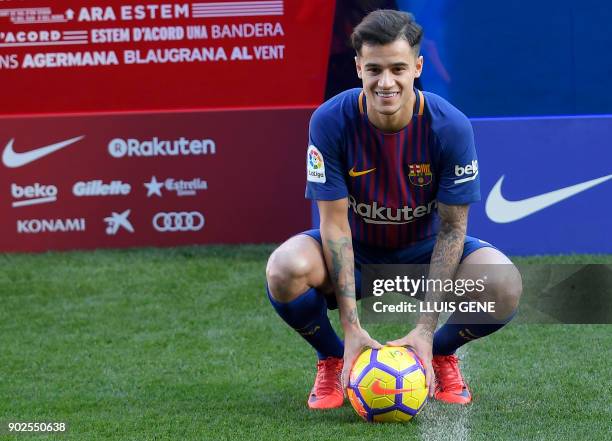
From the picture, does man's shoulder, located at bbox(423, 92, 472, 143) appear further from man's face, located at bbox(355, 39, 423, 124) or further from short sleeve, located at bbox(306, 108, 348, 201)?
short sleeve, located at bbox(306, 108, 348, 201)

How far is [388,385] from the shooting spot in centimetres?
381

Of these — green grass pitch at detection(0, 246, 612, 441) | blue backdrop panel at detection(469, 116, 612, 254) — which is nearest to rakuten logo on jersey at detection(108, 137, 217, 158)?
green grass pitch at detection(0, 246, 612, 441)

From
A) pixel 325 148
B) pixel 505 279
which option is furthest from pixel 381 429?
pixel 325 148

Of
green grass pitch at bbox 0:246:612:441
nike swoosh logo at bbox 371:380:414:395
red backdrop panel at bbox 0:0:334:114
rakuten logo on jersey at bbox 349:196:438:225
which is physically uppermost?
red backdrop panel at bbox 0:0:334:114

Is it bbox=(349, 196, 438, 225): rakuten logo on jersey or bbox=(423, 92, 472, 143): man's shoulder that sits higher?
bbox=(423, 92, 472, 143): man's shoulder

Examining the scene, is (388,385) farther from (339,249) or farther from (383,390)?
(339,249)

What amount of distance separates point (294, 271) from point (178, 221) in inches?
135

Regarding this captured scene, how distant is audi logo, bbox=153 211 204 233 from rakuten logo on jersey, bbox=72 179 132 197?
27 centimetres

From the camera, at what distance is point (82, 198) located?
7328mm

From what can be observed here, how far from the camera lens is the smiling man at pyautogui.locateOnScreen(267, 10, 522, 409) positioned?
4.00 m

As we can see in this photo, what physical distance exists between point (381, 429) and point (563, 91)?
4.04m

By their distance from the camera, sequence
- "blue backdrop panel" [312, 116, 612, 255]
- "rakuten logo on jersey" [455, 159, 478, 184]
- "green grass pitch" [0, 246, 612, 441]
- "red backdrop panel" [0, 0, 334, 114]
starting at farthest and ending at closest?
"red backdrop panel" [0, 0, 334, 114] → "blue backdrop panel" [312, 116, 612, 255] → "rakuten logo on jersey" [455, 159, 478, 184] → "green grass pitch" [0, 246, 612, 441]

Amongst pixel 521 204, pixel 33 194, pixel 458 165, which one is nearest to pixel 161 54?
pixel 33 194

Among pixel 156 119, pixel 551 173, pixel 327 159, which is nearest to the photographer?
pixel 327 159
